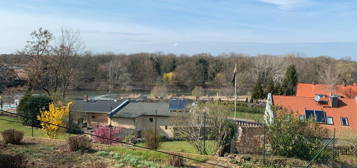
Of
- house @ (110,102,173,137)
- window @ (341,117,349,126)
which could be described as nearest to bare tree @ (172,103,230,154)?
house @ (110,102,173,137)

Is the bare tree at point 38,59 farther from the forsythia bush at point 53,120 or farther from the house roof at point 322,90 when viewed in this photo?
the house roof at point 322,90

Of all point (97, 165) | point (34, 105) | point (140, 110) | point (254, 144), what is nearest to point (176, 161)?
point (97, 165)

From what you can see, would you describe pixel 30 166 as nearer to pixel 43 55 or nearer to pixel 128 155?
pixel 128 155

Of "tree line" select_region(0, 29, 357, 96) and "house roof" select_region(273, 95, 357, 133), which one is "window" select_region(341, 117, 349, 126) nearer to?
"house roof" select_region(273, 95, 357, 133)

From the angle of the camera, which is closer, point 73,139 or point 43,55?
point 73,139

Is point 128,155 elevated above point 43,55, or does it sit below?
below

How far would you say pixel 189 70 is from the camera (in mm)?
80812

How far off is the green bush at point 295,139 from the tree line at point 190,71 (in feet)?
64.3

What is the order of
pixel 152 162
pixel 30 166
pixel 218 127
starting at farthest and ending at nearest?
1. pixel 218 127
2. pixel 152 162
3. pixel 30 166

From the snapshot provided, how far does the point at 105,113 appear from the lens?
2330 cm

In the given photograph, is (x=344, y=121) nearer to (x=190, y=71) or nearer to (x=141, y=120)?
(x=141, y=120)

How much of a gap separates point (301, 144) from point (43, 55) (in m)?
21.1

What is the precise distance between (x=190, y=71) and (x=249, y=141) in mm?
68773

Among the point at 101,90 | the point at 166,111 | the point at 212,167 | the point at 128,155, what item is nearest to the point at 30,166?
the point at 128,155
